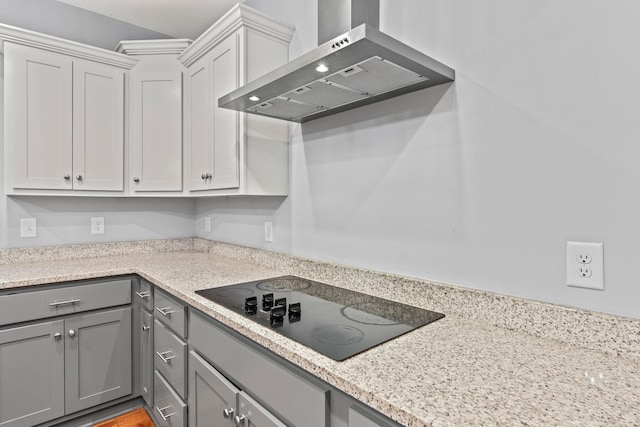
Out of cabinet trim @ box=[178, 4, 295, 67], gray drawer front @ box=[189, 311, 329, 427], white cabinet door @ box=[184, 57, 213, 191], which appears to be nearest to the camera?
gray drawer front @ box=[189, 311, 329, 427]

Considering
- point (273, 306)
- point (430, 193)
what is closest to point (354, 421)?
point (273, 306)

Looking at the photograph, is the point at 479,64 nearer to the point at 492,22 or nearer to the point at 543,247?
the point at 492,22

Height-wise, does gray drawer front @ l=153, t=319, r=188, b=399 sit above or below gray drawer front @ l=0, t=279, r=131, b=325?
below

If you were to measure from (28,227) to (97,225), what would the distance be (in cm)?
38

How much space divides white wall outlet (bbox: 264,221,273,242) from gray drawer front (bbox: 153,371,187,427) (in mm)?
919

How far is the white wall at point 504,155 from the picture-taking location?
904 millimetres

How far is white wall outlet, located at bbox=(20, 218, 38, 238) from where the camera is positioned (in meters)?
2.20

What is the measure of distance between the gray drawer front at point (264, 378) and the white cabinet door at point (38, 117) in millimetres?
1482

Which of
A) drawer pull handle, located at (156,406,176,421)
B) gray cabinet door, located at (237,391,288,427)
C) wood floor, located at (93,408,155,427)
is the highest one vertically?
gray cabinet door, located at (237,391,288,427)

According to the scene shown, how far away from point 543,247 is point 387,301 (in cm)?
57

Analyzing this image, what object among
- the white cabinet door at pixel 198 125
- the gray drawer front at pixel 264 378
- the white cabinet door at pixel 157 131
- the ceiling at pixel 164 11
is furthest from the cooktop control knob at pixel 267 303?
the ceiling at pixel 164 11

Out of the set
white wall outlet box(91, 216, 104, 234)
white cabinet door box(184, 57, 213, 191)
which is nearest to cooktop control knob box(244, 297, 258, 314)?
white cabinet door box(184, 57, 213, 191)

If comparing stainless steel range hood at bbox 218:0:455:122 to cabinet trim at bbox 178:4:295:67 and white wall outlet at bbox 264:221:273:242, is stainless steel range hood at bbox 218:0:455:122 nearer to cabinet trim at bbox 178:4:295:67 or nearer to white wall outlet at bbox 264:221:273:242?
cabinet trim at bbox 178:4:295:67

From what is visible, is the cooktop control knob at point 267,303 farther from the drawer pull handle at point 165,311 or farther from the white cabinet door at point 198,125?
the white cabinet door at point 198,125
